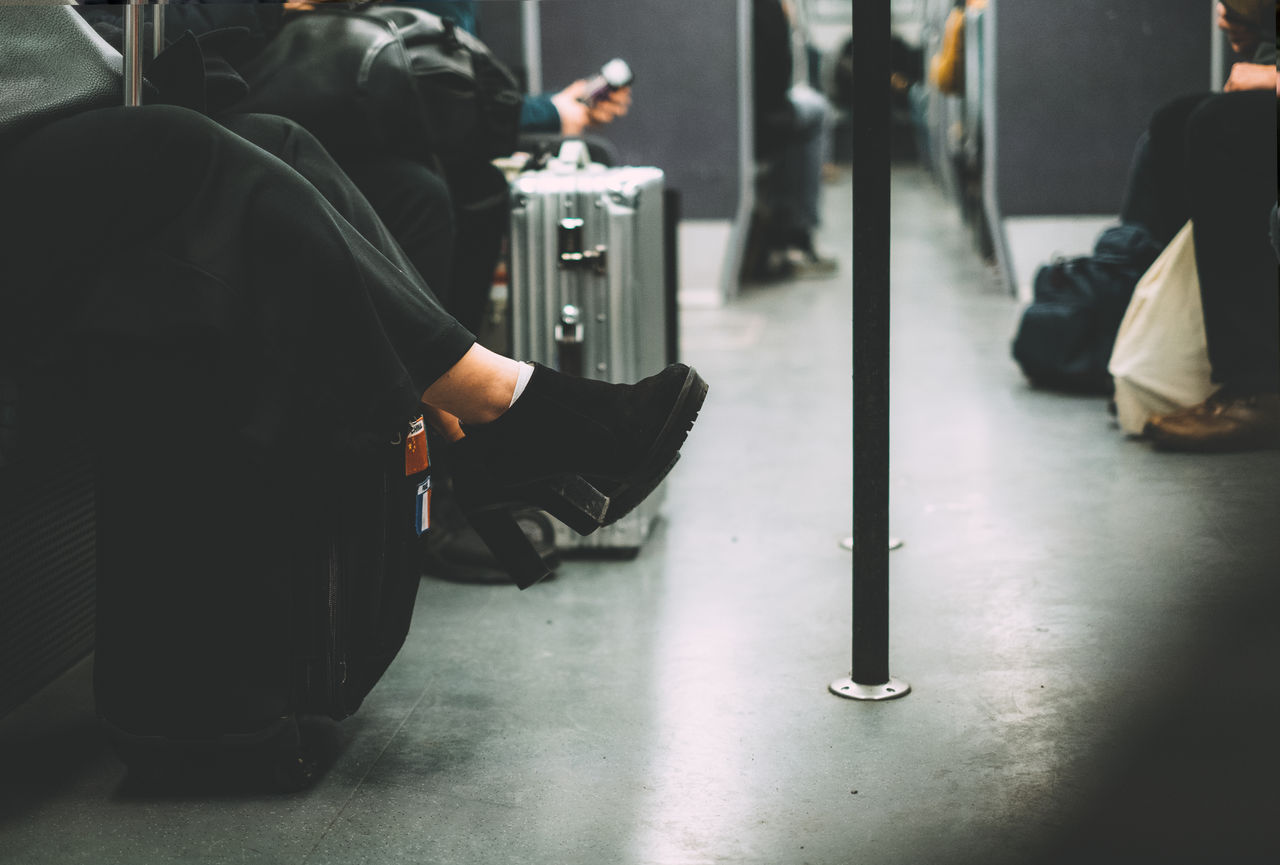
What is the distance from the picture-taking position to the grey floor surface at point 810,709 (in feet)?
Answer: 5.24

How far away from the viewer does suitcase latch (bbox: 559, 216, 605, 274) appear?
261 centimetres

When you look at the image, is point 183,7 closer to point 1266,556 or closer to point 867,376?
point 867,376

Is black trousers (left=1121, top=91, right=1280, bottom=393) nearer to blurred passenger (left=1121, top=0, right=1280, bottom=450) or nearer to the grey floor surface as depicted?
blurred passenger (left=1121, top=0, right=1280, bottom=450)

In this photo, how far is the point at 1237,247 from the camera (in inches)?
127

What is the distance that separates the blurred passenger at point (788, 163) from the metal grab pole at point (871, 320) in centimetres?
480

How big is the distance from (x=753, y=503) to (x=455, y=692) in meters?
1.17

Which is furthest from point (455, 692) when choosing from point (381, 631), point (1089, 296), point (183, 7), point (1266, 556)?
point (1089, 296)

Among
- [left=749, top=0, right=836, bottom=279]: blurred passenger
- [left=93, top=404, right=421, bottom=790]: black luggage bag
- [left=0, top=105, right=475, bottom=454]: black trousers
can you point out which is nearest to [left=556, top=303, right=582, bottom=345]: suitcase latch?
[left=93, top=404, right=421, bottom=790]: black luggage bag

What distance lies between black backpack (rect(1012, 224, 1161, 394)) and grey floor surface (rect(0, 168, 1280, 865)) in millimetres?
768

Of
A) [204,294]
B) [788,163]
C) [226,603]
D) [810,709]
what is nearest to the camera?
[204,294]

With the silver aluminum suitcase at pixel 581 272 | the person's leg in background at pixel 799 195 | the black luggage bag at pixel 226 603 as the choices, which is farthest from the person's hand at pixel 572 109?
the person's leg in background at pixel 799 195

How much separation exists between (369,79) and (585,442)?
0.91 meters

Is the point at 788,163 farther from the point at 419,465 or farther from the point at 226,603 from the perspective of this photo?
the point at 226,603

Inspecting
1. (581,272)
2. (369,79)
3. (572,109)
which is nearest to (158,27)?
(369,79)
